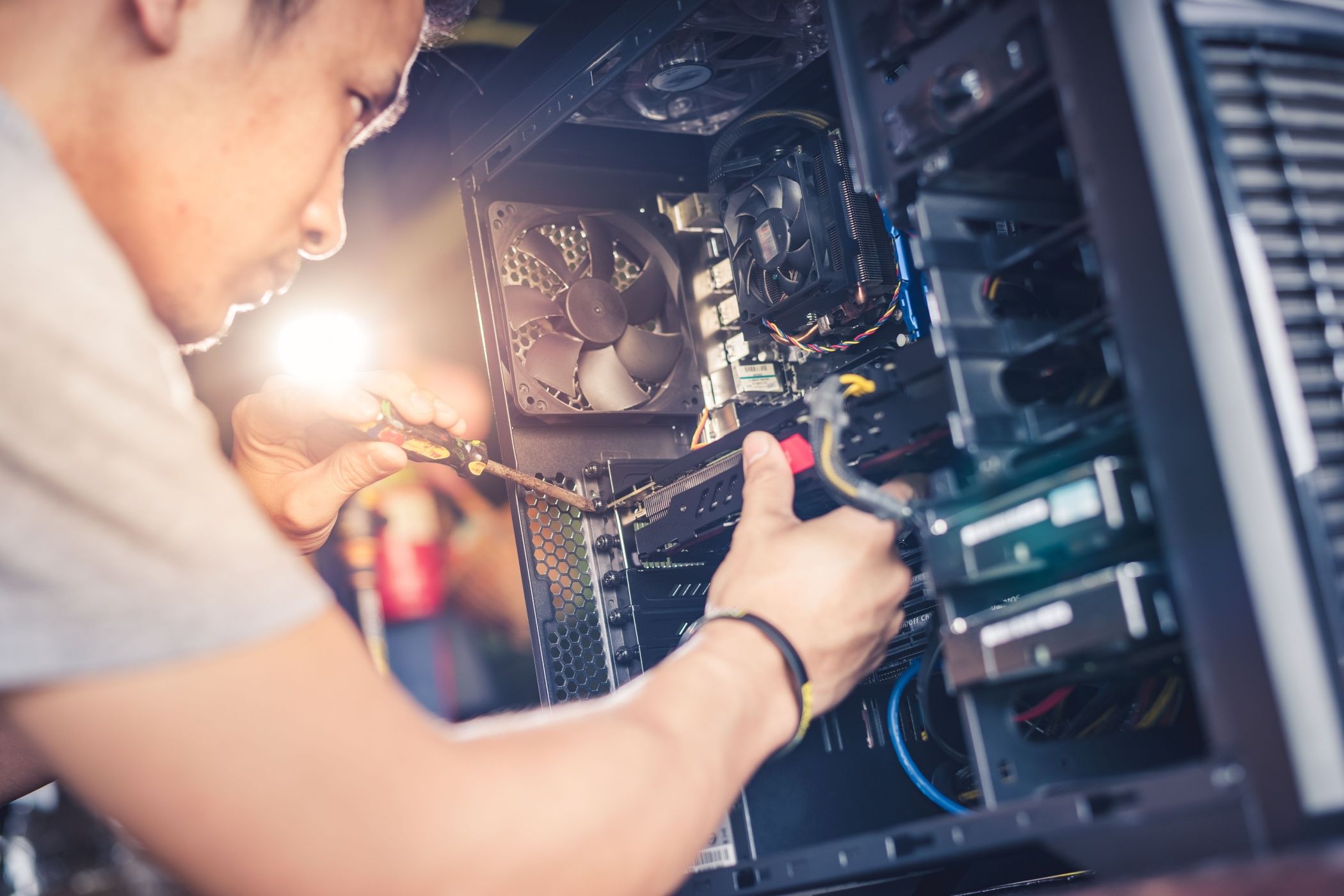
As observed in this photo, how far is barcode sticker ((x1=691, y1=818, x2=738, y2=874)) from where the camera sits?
3.78ft

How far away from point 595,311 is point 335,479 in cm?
43

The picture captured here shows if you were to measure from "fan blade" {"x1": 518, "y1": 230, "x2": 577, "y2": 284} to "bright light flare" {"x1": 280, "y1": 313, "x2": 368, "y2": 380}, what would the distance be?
1.90 m

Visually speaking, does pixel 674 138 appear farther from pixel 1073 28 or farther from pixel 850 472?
pixel 1073 28

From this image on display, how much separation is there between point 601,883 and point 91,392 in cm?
42

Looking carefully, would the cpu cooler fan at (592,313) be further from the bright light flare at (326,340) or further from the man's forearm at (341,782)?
the bright light flare at (326,340)

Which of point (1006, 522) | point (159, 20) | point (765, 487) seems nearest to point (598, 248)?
point (765, 487)

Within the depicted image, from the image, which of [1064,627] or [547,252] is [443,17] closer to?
[547,252]

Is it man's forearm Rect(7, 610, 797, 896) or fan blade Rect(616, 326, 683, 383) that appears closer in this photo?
man's forearm Rect(7, 610, 797, 896)

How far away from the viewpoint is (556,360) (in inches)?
60.6

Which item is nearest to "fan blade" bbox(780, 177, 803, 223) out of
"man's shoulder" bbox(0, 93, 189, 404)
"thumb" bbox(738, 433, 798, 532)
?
"thumb" bbox(738, 433, 798, 532)

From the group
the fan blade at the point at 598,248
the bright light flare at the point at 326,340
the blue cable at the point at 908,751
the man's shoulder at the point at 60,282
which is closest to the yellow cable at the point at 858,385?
the blue cable at the point at 908,751

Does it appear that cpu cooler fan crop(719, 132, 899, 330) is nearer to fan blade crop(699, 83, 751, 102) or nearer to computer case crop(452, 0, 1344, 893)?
computer case crop(452, 0, 1344, 893)

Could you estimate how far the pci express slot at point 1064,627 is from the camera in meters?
0.72

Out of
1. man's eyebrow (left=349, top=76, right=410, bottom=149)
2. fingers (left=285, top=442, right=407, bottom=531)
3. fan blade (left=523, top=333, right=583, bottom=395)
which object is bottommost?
fingers (left=285, top=442, right=407, bottom=531)
